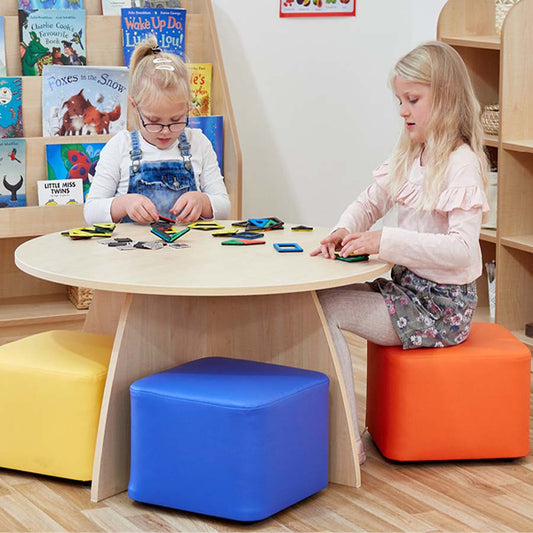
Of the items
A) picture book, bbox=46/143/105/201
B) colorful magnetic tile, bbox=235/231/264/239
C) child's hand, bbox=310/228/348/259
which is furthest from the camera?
picture book, bbox=46/143/105/201

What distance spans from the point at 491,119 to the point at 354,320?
1538mm

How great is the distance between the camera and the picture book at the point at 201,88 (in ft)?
12.5

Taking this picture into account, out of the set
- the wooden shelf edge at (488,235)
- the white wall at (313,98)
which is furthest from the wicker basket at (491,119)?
the white wall at (313,98)

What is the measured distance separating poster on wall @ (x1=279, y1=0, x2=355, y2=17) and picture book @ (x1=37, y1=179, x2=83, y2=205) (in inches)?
45.0

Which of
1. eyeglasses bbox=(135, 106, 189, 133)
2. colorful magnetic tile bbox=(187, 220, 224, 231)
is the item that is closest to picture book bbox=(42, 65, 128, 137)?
eyeglasses bbox=(135, 106, 189, 133)

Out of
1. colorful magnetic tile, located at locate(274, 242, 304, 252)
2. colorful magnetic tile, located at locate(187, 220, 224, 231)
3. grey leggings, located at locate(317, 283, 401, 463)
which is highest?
colorful magnetic tile, located at locate(187, 220, 224, 231)

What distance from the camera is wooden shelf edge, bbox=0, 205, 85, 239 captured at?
3.47 m

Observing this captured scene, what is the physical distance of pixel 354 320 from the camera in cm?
245

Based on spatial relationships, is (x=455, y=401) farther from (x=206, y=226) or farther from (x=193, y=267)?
(x=206, y=226)

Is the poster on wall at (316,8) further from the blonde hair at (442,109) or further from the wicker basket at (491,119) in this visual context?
the blonde hair at (442,109)

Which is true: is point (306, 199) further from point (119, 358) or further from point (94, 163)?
point (119, 358)

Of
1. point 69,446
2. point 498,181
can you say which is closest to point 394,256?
point 69,446

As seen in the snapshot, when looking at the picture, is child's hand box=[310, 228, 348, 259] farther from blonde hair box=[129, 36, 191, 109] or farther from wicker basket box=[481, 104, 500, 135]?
wicker basket box=[481, 104, 500, 135]

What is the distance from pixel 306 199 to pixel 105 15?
1.15m
